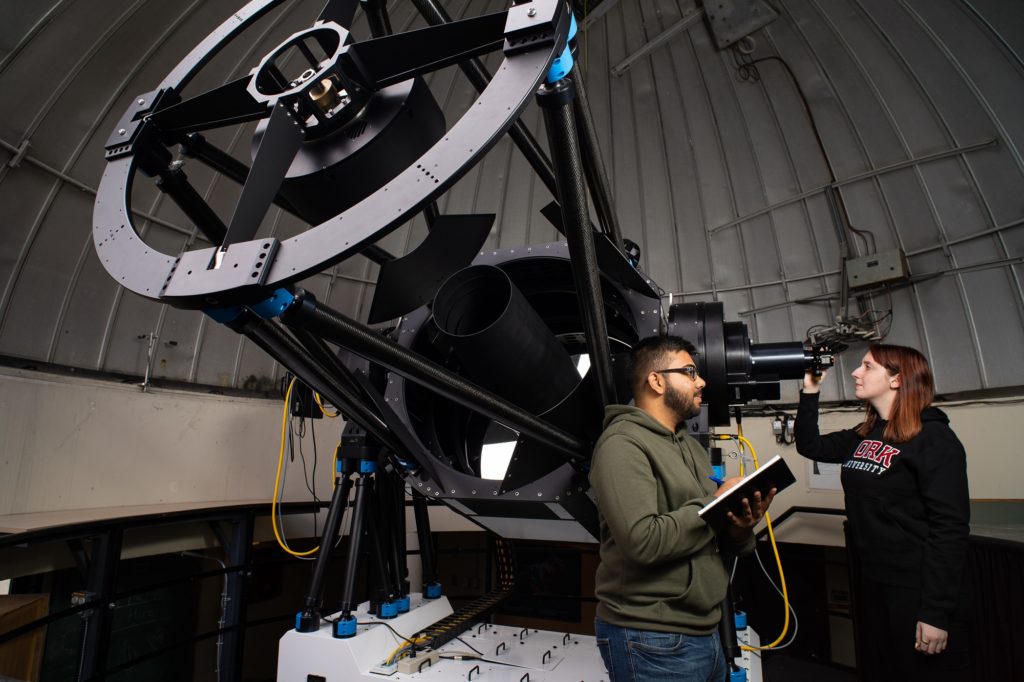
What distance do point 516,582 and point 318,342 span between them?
7.20ft

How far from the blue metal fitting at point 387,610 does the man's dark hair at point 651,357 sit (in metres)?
1.59

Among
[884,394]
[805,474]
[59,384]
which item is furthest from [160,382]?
[805,474]

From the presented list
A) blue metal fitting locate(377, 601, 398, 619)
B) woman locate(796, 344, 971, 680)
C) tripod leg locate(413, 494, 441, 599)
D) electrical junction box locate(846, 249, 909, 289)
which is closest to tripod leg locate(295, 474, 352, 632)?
blue metal fitting locate(377, 601, 398, 619)

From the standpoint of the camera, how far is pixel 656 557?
4.71 ft

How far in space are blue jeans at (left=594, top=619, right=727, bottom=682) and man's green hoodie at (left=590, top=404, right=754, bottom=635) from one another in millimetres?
25

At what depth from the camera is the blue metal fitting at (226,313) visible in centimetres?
125

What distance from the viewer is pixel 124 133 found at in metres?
1.75

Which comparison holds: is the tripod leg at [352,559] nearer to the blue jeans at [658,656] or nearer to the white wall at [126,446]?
the blue jeans at [658,656]

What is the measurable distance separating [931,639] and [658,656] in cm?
144

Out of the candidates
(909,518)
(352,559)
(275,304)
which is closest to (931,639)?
(909,518)

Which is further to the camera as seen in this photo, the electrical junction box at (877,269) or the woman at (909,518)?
the electrical junction box at (877,269)

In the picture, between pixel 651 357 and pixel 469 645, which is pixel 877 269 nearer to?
pixel 651 357

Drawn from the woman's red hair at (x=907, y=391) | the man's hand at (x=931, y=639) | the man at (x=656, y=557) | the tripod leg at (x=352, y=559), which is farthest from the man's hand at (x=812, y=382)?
the tripod leg at (x=352, y=559)

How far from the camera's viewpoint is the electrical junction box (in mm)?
4789
